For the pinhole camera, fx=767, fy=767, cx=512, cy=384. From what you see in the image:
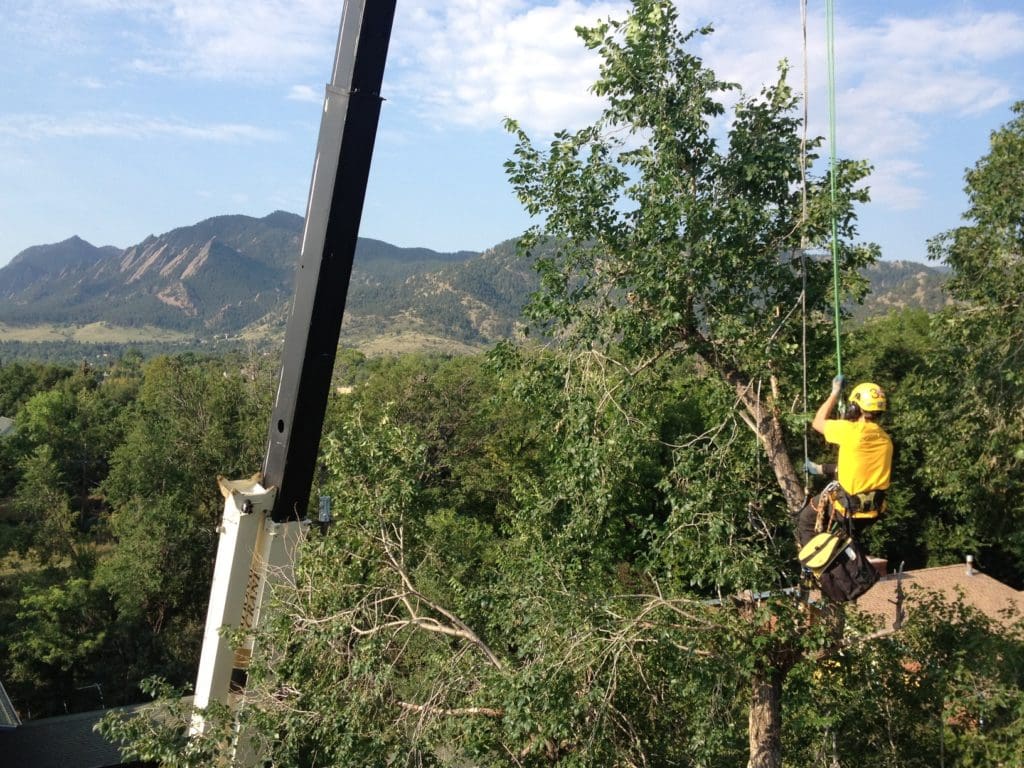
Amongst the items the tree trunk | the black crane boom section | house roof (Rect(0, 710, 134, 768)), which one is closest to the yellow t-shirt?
the tree trunk

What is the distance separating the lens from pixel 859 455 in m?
4.79

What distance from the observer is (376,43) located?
576 centimetres

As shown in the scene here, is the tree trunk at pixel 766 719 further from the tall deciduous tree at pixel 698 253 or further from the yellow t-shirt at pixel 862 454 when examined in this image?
the yellow t-shirt at pixel 862 454

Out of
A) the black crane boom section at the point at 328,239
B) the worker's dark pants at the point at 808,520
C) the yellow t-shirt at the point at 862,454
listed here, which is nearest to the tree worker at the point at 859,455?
the yellow t-shirt at the point at 862,454

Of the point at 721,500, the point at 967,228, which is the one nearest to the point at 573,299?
the point at 721,500

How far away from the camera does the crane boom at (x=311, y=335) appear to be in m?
5.74

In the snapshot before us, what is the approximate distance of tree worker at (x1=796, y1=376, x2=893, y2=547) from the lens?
4770mm

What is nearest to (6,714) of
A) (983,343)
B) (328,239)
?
(328,239)

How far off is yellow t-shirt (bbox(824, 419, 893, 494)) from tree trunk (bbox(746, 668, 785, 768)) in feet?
9.15

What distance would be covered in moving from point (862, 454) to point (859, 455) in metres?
0.02

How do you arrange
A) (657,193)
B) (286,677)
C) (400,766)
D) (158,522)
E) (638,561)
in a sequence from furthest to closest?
(158,522), (638,561), (657,193), (286,677), (400,766)

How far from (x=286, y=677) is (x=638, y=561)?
3828 millimetres

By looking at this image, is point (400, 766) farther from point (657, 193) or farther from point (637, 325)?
point (657, 193)

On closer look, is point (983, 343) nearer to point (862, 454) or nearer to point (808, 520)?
point (808, 520)
